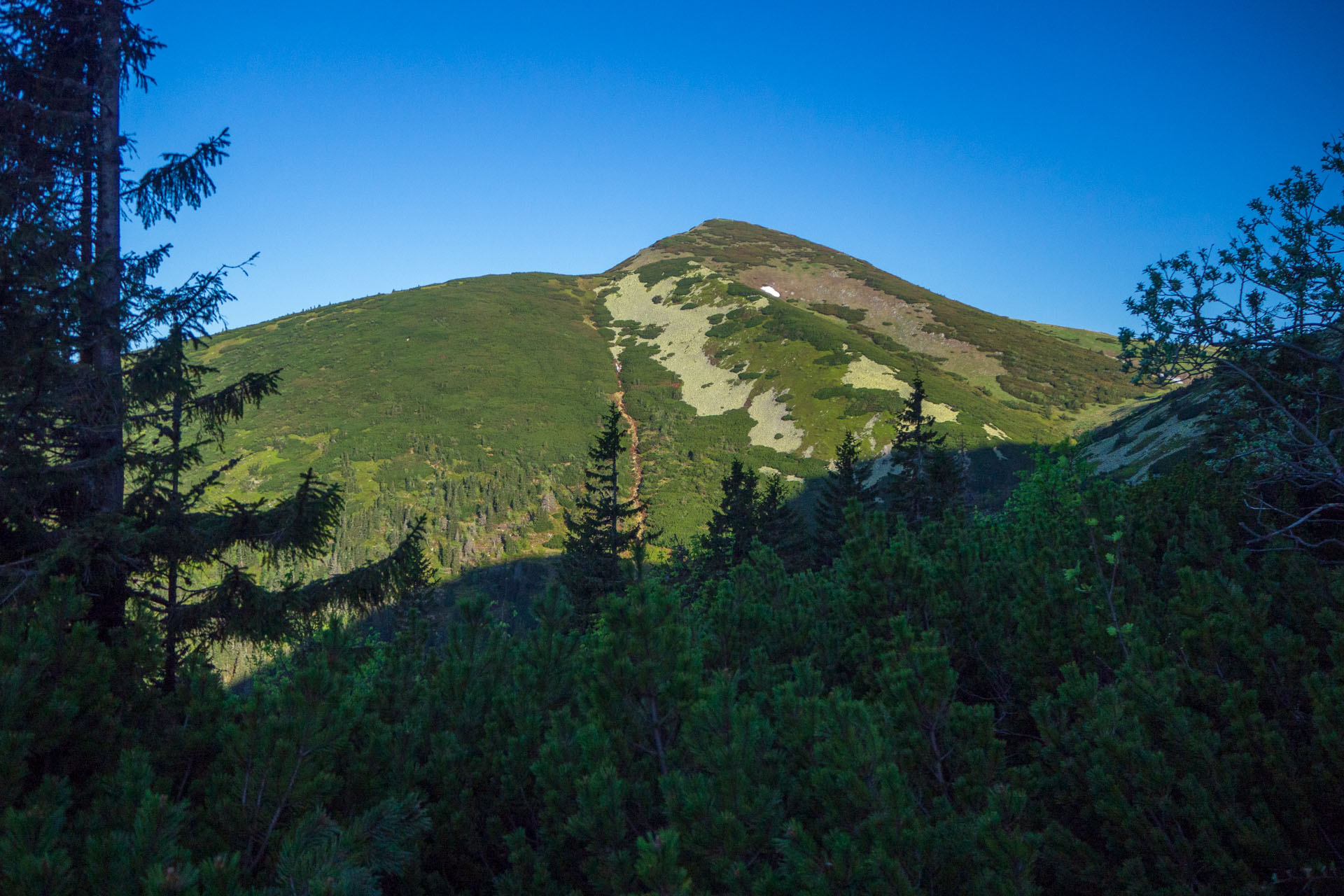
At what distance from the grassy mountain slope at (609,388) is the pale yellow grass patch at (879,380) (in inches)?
17.6

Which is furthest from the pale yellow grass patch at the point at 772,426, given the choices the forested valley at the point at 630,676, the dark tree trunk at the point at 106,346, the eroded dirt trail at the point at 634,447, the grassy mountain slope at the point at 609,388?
the dark tree trunk at the point at 106,346

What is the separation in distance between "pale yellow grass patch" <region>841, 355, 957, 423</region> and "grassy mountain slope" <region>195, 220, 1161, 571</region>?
0.45 meters

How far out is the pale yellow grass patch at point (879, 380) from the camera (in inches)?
3553

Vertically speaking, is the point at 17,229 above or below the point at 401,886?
above

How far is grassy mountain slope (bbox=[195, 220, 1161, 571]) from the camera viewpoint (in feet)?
267

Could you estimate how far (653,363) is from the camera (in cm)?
11850

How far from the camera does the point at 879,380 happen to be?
9800 cm

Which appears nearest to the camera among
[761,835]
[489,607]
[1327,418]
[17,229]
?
[761,835]

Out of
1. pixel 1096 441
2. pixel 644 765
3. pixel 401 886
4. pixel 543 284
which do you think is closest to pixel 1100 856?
pixel 644 765

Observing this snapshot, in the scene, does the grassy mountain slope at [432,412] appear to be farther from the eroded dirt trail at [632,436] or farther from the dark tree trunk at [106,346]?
the dark tree trunk at [106,346]

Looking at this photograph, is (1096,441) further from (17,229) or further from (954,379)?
(17,229)

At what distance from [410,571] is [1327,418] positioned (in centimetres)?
1152

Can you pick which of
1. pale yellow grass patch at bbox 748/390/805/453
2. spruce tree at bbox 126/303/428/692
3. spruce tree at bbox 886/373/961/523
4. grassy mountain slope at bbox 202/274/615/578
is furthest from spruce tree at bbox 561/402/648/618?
pale yellow grass patch at bbox 748/390/805/453

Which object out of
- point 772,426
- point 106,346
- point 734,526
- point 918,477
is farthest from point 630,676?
point 772,426
